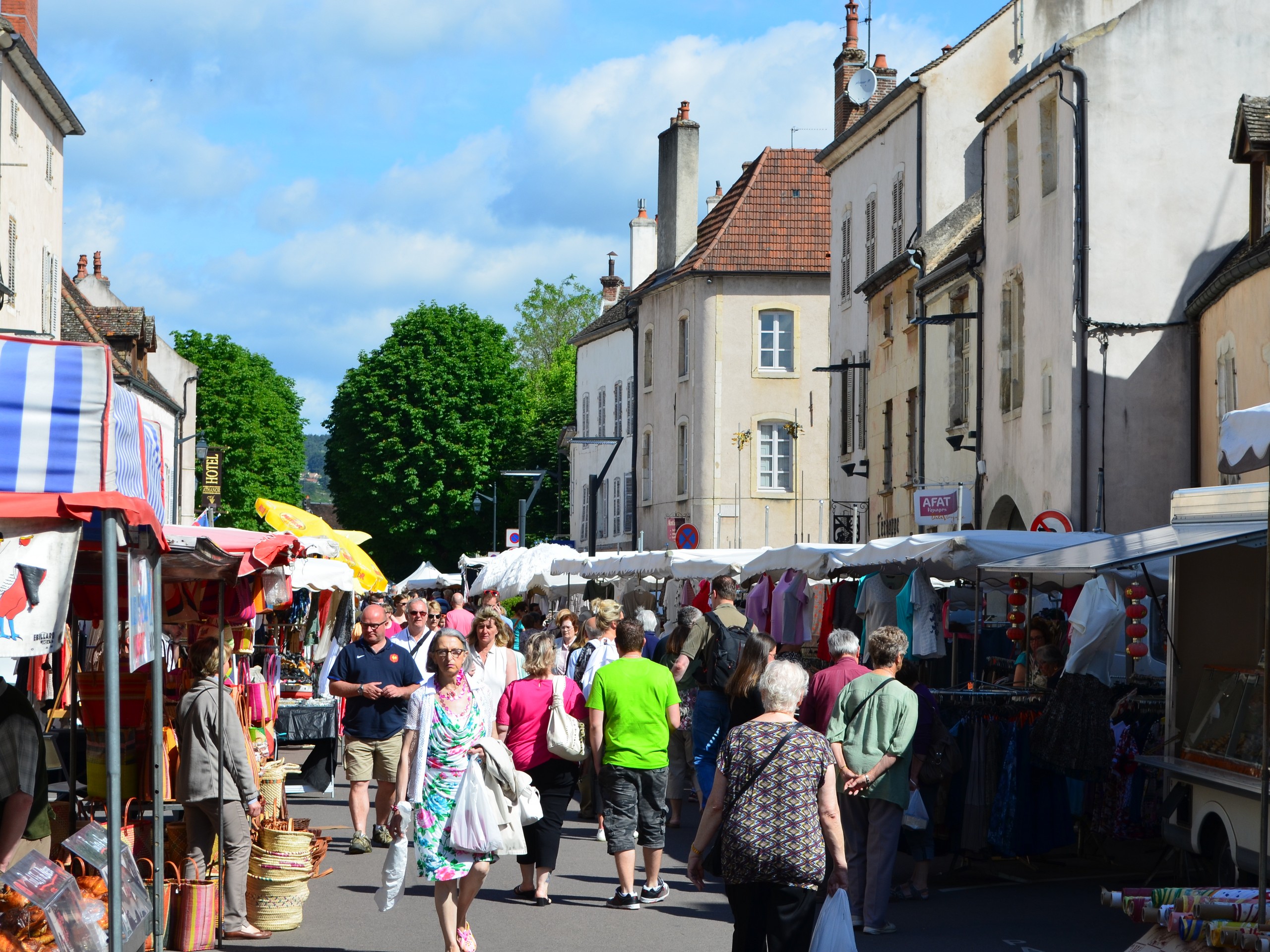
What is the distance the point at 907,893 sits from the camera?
11398 mm

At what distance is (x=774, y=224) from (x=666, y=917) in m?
38.1

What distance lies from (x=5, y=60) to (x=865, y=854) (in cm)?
2787

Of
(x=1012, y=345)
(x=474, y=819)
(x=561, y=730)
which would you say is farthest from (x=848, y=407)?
(x=474, y=819)

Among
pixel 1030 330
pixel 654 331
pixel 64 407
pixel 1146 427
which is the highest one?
pixel 654 331

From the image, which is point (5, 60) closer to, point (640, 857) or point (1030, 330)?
point (1030, 330)

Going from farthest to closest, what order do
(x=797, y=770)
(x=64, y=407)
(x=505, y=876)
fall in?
(x=505, y=876) < (x=797, y=770) < (x=64, y=407)

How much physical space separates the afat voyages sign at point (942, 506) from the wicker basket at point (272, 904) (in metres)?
17.1

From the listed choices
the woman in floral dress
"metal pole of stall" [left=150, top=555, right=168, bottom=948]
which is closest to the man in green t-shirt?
the woman in floral dress

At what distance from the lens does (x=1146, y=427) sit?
23.0 m

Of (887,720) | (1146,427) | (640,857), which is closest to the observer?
(887,720)

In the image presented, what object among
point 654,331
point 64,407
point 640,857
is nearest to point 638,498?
point 654,331

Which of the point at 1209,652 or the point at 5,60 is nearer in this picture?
the point at 1209,652

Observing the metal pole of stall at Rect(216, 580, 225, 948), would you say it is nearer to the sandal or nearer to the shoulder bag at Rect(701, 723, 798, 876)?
the shoulder bag at Rect(701, 723, 798, 876)

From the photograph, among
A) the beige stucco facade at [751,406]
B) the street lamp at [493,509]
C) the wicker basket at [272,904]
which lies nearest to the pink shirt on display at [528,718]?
the wicker basket at [272,904]
